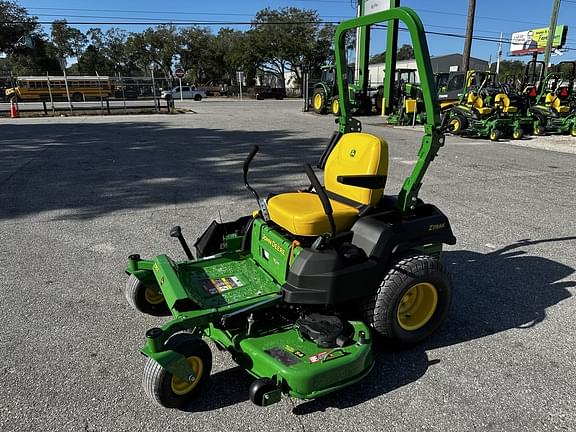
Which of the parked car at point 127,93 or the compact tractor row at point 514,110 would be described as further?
the parked car at point 127,93

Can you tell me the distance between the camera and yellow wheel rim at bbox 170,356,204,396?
91.2 inches

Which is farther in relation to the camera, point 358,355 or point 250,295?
point 250,295

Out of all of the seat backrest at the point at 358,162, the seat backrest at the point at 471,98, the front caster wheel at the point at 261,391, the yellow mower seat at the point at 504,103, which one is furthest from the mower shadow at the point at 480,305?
the seat backrest at the point at 471,98

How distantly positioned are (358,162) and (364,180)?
0.46 m

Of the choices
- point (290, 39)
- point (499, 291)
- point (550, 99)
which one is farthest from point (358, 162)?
point (290, 39)

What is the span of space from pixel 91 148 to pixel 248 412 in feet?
32.0

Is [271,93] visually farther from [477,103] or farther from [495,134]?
[495,134]

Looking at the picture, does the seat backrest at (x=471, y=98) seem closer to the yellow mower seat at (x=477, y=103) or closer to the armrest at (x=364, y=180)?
the yellow mower seat at (x=477, y=103)

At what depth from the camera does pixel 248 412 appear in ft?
7.70

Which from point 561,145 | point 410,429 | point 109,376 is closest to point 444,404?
point 410,429

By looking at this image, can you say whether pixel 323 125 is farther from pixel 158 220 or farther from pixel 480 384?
pixel 480 384

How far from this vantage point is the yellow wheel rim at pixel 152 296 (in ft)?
10.5

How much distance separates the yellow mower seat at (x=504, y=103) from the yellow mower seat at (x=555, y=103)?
192 centimetres

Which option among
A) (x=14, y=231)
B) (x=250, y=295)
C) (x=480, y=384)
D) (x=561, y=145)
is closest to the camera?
(x=480, y=384)
